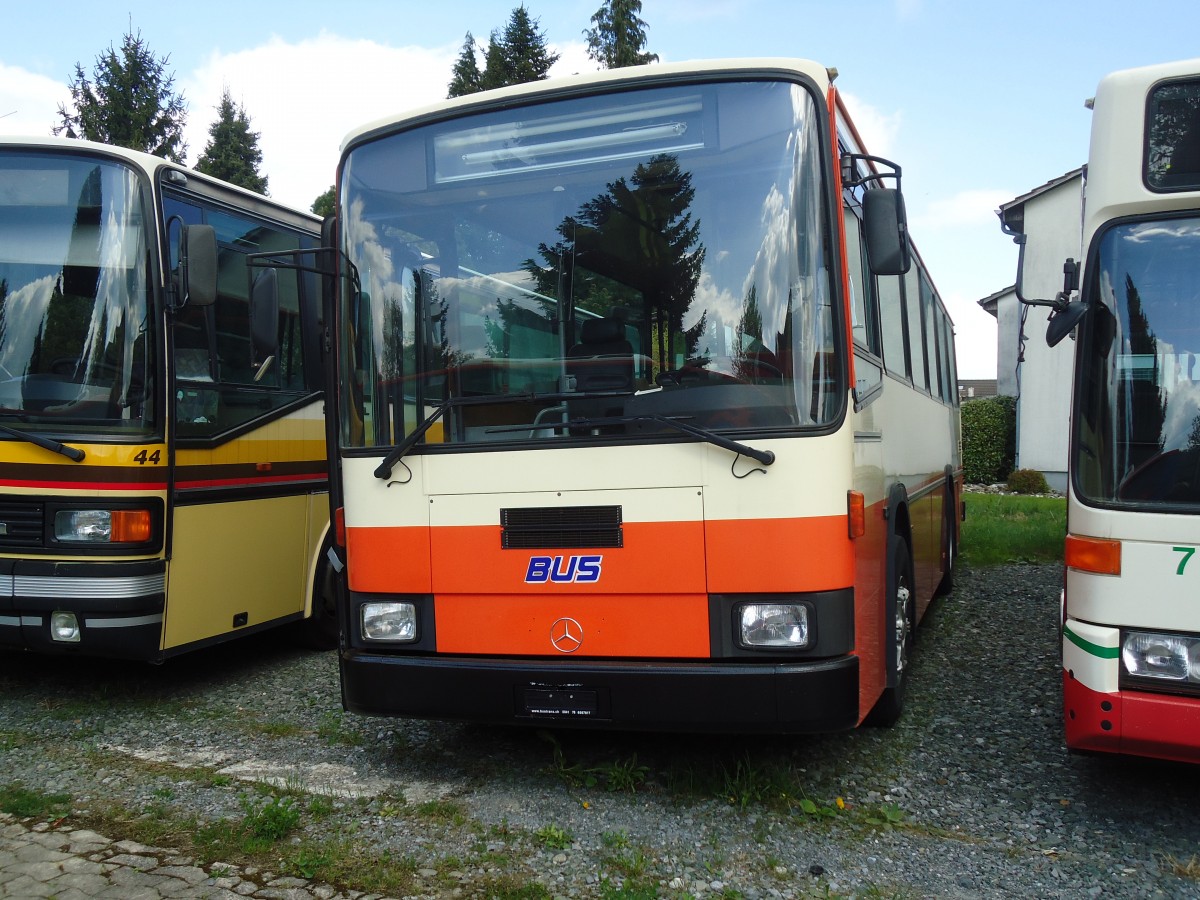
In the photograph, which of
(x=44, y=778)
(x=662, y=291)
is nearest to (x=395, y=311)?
(x=662, y=291)

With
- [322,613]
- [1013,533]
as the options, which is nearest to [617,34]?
[1013,533]

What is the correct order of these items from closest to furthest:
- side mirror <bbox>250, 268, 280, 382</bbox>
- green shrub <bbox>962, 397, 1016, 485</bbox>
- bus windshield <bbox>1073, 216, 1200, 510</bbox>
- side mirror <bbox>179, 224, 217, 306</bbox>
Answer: bus windshield <bbox>1073, 216, 1200, 510</bbox>, side mirror <bbox>250, 268, 280, 382</bbox>, side mirror <bbox>179, 224, 217, 306</bbox>, green shrub <bbox>962, 397, 1016, 485</bbox>

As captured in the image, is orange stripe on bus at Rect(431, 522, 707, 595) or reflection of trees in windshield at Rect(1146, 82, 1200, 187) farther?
orange stripe on bus at Rect(431, 522, 707, 595)

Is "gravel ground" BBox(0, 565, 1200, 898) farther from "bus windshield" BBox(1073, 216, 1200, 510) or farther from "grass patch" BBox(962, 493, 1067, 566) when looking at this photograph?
"grass patch" BBox(962, 493, 1067, 566)

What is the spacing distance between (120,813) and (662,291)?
309 cm

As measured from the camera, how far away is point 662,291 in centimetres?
423

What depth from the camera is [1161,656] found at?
3779 mm

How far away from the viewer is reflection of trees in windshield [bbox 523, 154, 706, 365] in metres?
4.21

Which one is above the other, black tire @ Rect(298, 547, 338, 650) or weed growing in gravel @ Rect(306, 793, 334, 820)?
black tire @ Rect(298, 547, 338, 650)

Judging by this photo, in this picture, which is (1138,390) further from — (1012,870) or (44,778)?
(44,778)

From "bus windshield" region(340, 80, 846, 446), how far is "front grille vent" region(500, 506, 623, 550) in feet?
0.97

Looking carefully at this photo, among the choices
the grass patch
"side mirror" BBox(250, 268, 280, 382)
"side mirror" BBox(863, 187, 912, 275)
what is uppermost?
"side mirror" BBox(863, 187, 912, 275)

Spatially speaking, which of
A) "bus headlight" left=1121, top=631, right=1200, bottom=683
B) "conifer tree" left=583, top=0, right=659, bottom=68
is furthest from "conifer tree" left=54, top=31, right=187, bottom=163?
"bus headlight" left=1121, top=631, right=1200, bottom=683

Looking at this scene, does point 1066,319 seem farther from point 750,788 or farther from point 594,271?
point 750,788
